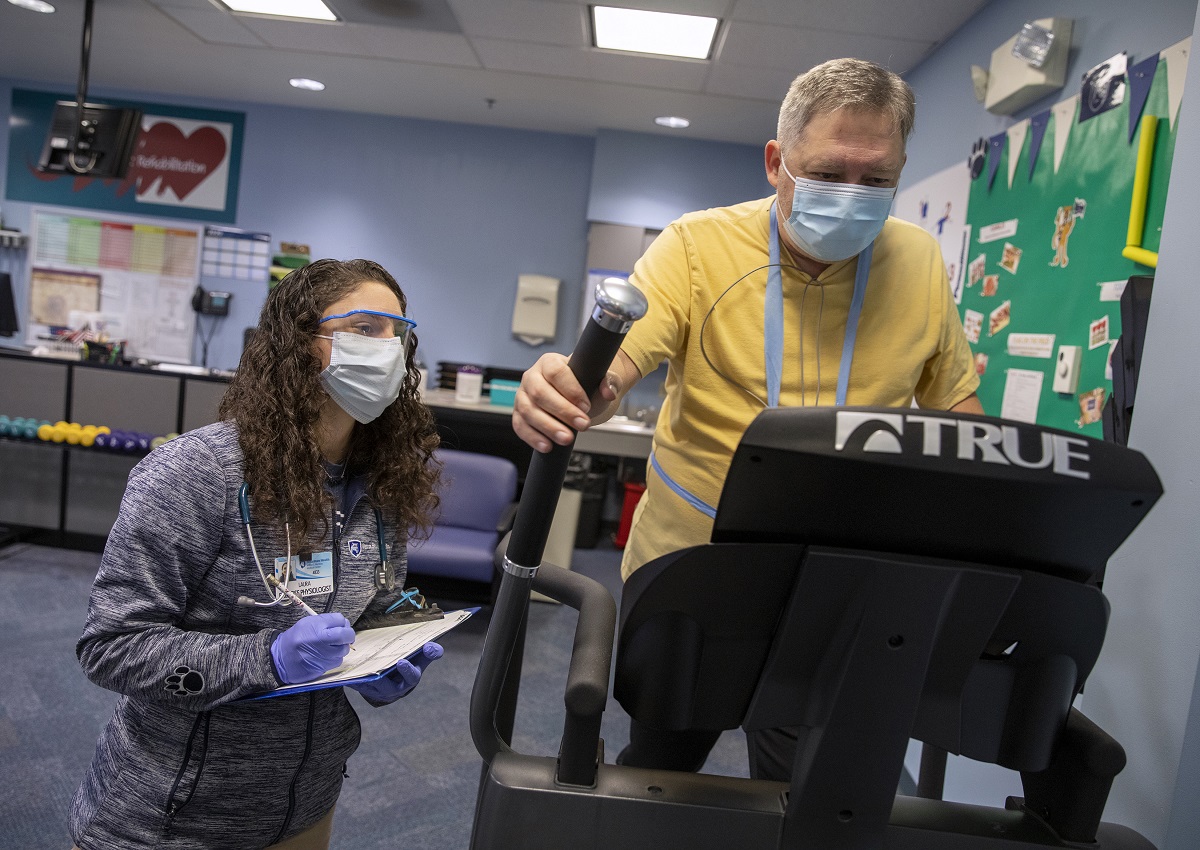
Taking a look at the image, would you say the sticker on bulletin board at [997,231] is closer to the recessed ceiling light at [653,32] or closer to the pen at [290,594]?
the recessed ceiling light at [653,32]

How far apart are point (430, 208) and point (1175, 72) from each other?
17.4 ft

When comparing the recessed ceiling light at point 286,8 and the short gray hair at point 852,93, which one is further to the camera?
the recessed ceiling light at point 286,8

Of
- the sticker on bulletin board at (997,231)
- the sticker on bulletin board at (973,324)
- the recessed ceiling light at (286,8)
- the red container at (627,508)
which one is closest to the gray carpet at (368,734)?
the sticker on bulletin board at (973,324)

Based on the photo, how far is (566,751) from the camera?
70 centimetres

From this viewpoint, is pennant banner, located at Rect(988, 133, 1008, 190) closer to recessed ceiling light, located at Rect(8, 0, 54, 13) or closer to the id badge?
the id badge

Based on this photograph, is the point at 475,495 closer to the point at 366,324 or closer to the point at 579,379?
the point at 366,324

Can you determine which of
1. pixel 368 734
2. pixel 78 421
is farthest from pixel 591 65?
pixel 368 734

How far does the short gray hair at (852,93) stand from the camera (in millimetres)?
1004

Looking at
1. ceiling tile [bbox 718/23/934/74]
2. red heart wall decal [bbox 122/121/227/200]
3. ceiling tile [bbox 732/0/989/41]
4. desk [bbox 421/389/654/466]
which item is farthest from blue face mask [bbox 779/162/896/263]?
red heart wall decal [bbox 122/121/227/200]

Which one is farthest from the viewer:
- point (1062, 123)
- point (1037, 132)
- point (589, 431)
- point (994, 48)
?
point (589, 431)

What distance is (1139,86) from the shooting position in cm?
199

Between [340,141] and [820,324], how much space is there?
6.01m

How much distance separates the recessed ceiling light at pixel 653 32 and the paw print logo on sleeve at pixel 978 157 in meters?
1.39

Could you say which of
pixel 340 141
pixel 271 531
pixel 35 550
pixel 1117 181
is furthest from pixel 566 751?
pixel 340 141
